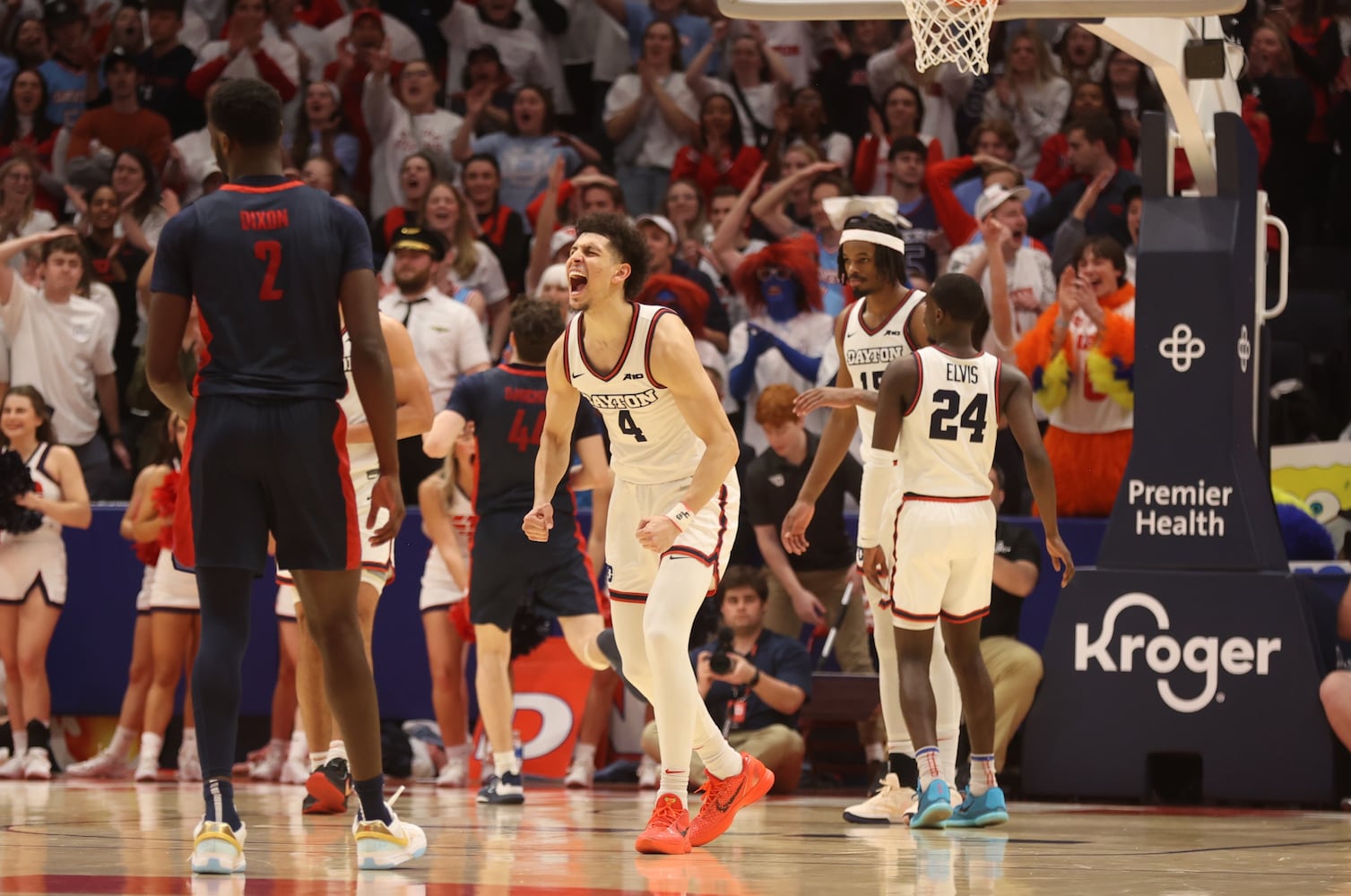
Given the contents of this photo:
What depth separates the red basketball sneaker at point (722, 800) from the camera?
6.74 m

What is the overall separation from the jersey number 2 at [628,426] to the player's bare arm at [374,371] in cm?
124

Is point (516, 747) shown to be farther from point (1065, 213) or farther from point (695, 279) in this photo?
point (1065, 213)

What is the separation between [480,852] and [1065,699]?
4.00m

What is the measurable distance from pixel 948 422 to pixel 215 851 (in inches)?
141

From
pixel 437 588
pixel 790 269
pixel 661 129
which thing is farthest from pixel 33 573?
pixel 661 129

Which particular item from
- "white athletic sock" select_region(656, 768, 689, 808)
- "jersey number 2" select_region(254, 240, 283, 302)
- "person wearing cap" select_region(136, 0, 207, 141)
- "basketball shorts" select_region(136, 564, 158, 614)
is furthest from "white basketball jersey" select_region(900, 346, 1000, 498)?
"person wearing cap" select_region(136, 0, 207, 141)

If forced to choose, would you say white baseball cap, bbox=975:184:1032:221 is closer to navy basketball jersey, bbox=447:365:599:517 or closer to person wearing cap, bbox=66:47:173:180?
navy basketball jersey, bbox=447:365:599:517

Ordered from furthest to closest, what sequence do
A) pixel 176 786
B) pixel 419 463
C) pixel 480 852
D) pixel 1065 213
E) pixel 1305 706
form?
1. pixel 1065 213
2. pixel 419 463
3. pixel 176 786
4. pixel 1305 706
5. pixel 480 852

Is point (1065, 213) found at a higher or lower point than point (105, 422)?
higher

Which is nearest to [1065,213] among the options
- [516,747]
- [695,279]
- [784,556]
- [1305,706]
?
[695,279]

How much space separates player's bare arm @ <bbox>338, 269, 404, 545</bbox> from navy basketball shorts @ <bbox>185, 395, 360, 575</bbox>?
0.18m

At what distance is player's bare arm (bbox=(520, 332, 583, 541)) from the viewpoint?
696 centimetres

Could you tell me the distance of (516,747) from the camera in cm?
1062

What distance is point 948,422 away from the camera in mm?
7719
